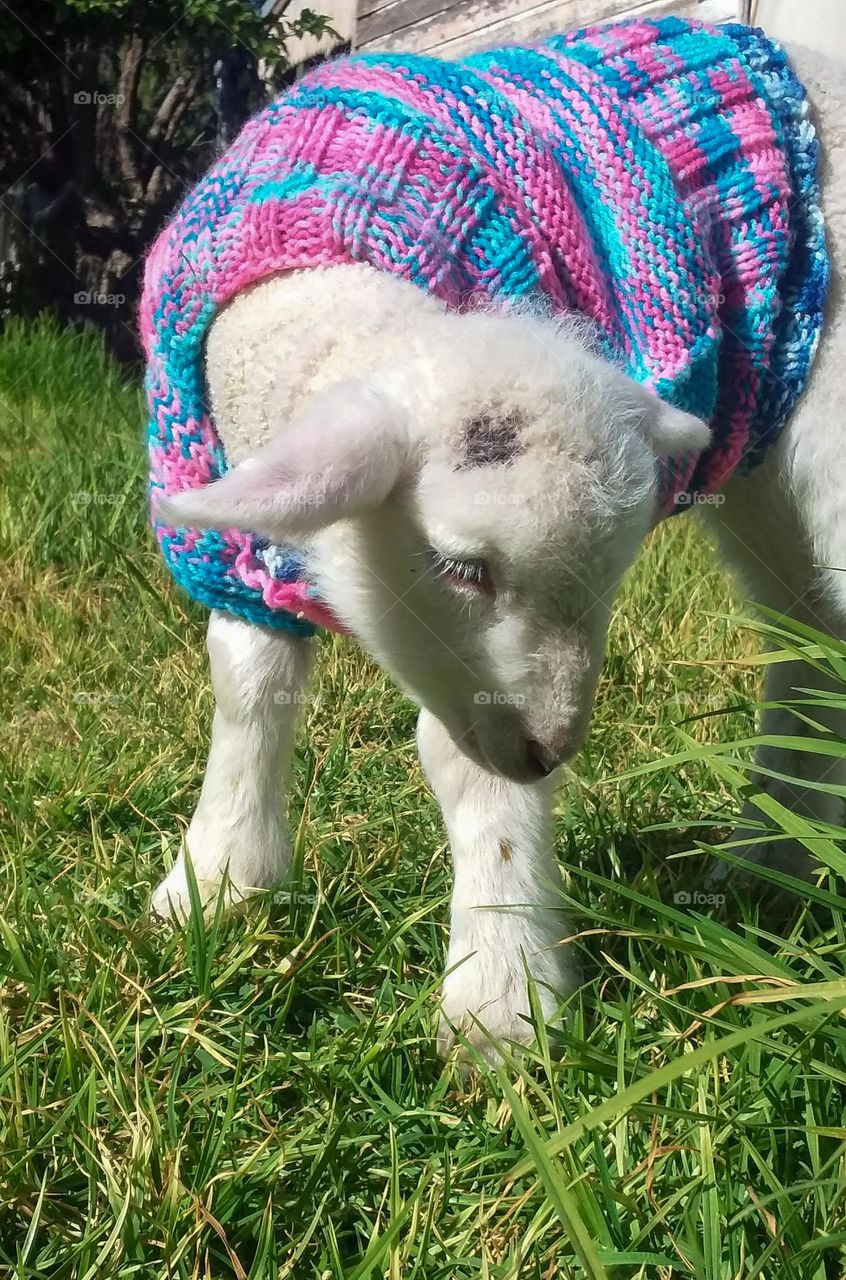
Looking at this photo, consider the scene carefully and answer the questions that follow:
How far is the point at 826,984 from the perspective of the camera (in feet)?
4.47

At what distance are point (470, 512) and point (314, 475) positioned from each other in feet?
0.69

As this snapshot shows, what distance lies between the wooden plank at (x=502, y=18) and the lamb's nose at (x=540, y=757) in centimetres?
300

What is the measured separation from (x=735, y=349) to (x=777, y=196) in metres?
0.23

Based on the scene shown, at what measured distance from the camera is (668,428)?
1.66 metres

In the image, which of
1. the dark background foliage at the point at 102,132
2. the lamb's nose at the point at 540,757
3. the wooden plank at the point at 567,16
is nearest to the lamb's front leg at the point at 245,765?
the lamb's nose at the point at 540,757

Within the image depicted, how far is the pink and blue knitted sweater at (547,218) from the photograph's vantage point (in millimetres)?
1683

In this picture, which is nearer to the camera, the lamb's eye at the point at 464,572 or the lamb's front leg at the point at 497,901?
the lamb's eye at the point at 464,572

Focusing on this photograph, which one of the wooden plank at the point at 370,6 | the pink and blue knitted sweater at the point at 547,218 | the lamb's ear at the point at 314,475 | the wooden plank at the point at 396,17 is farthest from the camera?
the wooden plank at the point at 370,6

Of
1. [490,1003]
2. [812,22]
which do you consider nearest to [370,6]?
[812,22]

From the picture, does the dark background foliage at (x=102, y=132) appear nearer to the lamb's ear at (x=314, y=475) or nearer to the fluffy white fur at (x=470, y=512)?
the fluffy white fur at (x=470, y=512)

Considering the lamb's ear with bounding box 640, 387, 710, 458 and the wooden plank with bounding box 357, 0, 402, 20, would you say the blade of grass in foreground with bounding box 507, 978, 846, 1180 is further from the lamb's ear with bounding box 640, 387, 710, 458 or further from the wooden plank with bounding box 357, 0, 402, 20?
the wooden plank with bounding box 357, 0, 402, 20

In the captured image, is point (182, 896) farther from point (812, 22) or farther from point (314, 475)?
point (812, 22)

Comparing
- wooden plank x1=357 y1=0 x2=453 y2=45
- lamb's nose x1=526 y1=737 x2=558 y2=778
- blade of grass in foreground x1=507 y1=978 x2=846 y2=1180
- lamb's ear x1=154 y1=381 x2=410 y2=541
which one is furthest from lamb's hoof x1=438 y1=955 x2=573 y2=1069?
wooden plank x1=357 y1=0 x2=453 y2=45

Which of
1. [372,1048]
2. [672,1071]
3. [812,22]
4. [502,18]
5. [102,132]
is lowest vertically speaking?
[102,132]
